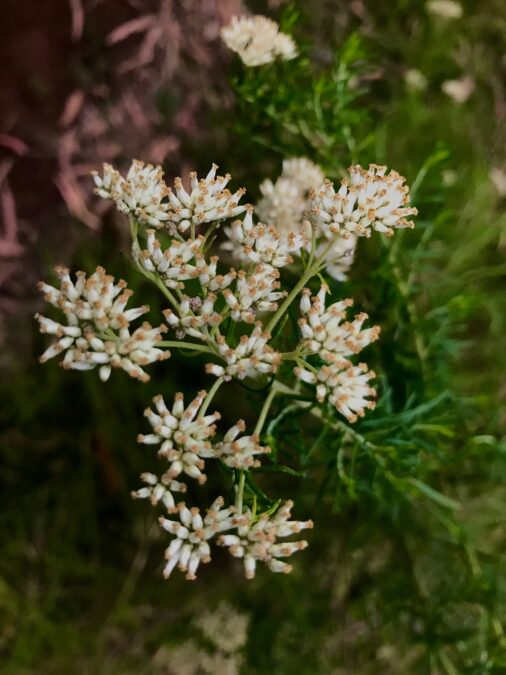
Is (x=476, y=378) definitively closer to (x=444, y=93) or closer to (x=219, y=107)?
(x=444, y=93)

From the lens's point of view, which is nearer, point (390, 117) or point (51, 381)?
point (390, 117)

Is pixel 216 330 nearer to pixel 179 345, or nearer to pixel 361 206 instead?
pixel 179 345

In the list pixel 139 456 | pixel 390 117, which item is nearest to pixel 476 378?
pixel 390 117

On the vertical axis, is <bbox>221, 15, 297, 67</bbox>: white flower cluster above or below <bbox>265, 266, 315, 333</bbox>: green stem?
above

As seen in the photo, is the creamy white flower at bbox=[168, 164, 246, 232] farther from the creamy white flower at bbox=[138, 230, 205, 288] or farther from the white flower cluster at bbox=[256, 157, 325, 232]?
the white flower cluster at bbox=[256, 157, 325, 232]

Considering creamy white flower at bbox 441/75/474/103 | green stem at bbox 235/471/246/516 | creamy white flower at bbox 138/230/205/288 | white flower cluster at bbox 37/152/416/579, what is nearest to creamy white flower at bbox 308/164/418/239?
white flower cluster at bbox 37/152/416/579
